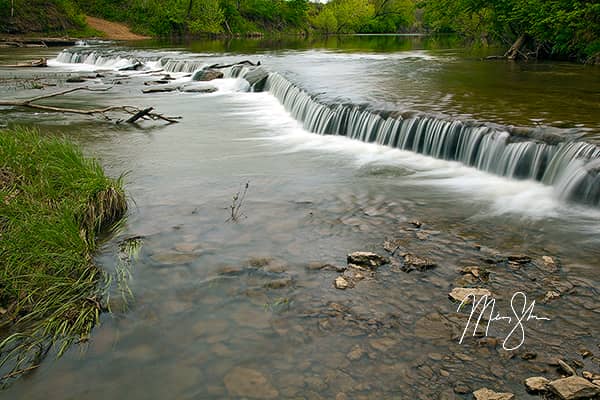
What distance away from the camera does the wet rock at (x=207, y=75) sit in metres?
23.3

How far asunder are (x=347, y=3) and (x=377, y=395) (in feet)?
338

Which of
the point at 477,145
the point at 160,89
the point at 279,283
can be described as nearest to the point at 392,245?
the point at 279,283

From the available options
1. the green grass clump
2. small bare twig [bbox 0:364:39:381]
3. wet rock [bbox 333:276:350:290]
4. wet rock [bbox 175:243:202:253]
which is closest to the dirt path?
the green grass clump

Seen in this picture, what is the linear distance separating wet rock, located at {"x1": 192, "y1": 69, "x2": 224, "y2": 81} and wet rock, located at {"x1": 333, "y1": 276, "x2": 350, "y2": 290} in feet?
64.3

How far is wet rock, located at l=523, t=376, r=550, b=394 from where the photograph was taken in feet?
11.3

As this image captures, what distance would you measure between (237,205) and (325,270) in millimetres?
2518

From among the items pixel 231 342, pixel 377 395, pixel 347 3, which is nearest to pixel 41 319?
pixel 231 342

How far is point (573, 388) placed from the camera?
3.33 metres

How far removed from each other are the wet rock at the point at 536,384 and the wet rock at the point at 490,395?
0.14m

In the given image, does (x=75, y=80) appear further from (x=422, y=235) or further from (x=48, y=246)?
(x=422, y=235)

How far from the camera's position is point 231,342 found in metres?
4.18

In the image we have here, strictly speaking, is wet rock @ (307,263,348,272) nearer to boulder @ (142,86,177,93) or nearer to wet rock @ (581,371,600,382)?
wet rock @ (581,371,600,382)

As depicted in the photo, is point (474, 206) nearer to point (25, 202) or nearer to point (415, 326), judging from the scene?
point (415, 326)
